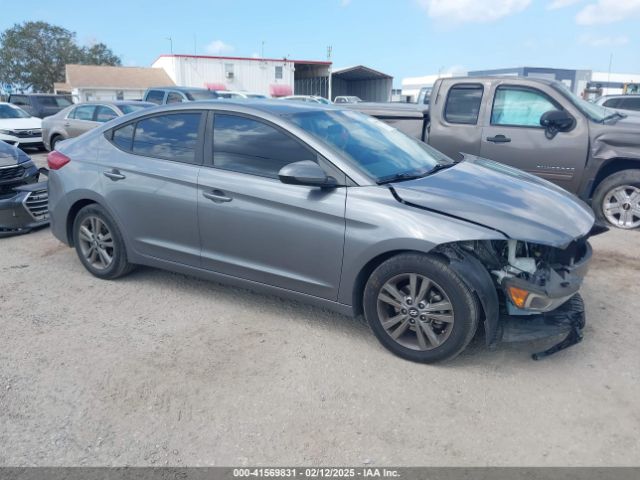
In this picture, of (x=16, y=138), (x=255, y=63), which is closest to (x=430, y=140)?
(x=16, y=138)

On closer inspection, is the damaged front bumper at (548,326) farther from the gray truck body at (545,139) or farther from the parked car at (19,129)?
the parked car at (19,129)

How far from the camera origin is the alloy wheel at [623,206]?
20.9 feet

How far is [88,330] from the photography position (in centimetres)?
389

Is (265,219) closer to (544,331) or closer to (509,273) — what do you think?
(509,273)

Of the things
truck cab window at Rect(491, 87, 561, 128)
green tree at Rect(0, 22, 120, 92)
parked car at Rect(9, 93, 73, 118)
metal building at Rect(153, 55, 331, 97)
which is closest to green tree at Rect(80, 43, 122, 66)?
green tree at Rect(0, 22, 120, 92)

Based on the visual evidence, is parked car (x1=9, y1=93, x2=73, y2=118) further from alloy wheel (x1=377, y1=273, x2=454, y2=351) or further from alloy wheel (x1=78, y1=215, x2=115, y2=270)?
alloy wheel (x1=377, y1=273, x2=454, y2=351)

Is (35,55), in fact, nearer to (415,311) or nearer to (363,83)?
(363,83)

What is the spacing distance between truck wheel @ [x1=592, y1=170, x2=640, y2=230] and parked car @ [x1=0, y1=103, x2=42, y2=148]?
1361 centimetres

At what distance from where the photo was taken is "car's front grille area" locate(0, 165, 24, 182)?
616cm

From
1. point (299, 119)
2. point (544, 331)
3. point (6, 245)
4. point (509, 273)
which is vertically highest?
point (299, 119)

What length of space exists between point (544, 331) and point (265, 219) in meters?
1.96

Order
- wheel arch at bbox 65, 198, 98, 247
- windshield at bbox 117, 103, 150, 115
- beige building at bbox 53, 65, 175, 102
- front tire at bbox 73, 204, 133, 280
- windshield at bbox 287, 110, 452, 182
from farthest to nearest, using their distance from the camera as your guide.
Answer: beige building at bbox 53, 65, 175, 102 → windshield at bbox 117, 103, 150, 115 → wheel arch at bbox 65, 198, 98, 247 → front tire at bbox 73, 204, 133, 280 → windshield at bbox 287, 110, 452, 182

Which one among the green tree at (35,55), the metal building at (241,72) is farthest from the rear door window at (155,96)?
the green tree at (35,55)

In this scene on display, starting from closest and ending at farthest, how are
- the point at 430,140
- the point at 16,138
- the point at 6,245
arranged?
the point at 6,245 → the point at 430,140 → the point at 16,138
